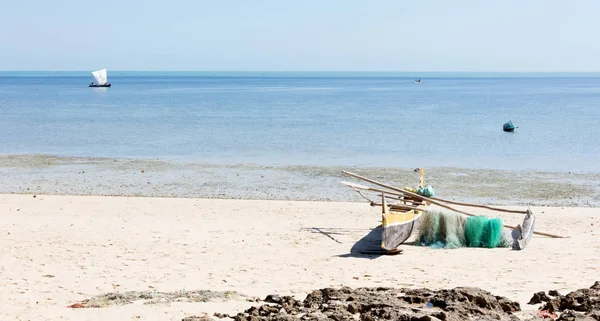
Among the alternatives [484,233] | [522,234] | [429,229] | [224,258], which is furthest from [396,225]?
[224,258]

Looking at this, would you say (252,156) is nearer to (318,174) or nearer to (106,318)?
(318,174)

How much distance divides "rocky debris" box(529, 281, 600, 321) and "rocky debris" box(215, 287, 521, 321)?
0.39 metres

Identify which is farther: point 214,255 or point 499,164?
point 499,164

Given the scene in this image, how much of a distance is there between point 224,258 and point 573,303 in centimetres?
554

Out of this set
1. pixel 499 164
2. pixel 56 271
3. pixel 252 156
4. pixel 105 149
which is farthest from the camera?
pixel 105 149

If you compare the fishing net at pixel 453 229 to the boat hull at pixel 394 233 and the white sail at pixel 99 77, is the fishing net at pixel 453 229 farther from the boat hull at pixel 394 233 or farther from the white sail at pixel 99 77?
the white sail at pixel 99 77

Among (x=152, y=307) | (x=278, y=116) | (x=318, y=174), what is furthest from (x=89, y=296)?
(x=278, y=116)

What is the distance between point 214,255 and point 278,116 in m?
46.1

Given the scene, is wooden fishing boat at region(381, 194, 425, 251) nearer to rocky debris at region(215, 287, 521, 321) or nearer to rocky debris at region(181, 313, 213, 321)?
rocky debris at region(215, 287, 521, 321)

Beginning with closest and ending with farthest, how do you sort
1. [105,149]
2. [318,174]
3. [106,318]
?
[106,318] < [318,174] < [105,149]

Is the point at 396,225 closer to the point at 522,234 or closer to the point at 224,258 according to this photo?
the point at 522,234

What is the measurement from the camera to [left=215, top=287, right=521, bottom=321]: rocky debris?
817 cm

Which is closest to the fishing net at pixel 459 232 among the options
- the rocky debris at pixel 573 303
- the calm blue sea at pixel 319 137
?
the rocky debris at pixel 573 303

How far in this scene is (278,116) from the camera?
58156 mm
